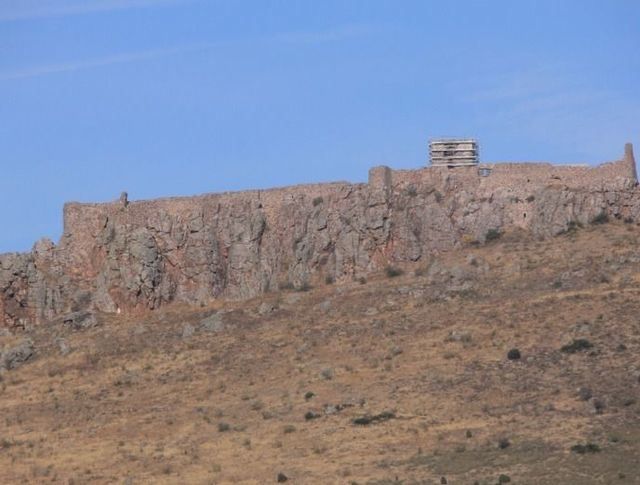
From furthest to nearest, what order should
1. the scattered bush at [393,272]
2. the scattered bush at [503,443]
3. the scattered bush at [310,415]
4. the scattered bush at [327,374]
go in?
the scattered bush at [393,272] → the scattered bush at [327,374] → the scattered bush at [310,415] → the scattered bush at [503,443]

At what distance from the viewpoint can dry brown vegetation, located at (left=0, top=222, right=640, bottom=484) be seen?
202ft

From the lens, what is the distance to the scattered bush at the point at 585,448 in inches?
2314

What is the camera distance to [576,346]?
230 ft

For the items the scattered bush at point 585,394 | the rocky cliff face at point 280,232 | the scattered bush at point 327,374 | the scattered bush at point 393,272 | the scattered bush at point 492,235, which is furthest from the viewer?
the rocky cliff face at point 280,232

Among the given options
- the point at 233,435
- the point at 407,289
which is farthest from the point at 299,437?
the point at 407,289

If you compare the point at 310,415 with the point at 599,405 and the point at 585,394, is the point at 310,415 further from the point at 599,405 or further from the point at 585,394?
the point at 599,405

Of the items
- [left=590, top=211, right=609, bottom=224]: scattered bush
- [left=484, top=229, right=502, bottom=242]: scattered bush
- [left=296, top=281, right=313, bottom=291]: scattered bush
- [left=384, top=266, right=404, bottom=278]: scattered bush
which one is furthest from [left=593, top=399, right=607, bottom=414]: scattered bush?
[left=296, top=281, right=313, bottom=291]: scattered bush

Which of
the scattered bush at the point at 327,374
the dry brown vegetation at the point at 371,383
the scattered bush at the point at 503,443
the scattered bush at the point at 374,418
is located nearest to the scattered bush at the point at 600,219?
the dry brown vegetation at the point at 371,383

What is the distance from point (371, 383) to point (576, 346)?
790cm

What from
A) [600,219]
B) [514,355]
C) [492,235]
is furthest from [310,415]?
[600,219]

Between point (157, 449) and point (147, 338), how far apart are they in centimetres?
1447

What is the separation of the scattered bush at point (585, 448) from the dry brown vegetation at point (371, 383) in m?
0.10

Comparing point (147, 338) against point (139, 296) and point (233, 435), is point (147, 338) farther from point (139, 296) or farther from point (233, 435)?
point (233, 435)

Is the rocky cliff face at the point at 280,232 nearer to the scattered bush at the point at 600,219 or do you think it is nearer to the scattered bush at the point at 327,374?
the scattered bush at the point at 600,219
